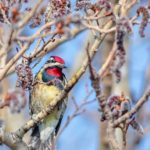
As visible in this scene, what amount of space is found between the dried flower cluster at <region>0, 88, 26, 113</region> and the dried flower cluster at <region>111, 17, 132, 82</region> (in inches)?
15.7

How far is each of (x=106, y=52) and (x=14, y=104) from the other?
5.40m

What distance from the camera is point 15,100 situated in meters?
2.36

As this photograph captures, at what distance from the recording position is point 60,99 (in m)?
3.36

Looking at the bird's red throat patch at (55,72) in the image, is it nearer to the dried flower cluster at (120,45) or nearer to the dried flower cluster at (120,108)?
the dried flower cluster at (120,108)

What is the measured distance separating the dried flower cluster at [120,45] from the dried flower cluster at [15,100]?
40 cm

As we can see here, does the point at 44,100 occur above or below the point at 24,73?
below

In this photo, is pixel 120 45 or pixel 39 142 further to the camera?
pixel 39 142

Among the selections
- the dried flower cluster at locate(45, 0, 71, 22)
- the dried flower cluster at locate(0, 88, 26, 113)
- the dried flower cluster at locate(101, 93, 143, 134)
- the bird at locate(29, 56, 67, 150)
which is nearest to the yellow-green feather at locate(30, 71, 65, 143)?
the bird at locate(29, 56, 67, 150)

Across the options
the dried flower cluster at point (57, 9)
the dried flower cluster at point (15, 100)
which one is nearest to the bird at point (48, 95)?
the dried flower cluster at point (57, 9)

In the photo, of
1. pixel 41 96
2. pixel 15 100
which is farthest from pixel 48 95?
pixel 15 100

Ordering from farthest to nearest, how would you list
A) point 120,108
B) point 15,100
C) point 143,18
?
point 120,108, point 143,18, point 15,100

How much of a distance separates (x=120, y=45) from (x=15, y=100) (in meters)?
0.50

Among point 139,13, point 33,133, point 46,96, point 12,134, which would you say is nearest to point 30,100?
point 46,96

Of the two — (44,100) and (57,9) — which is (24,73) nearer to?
(57,9)
